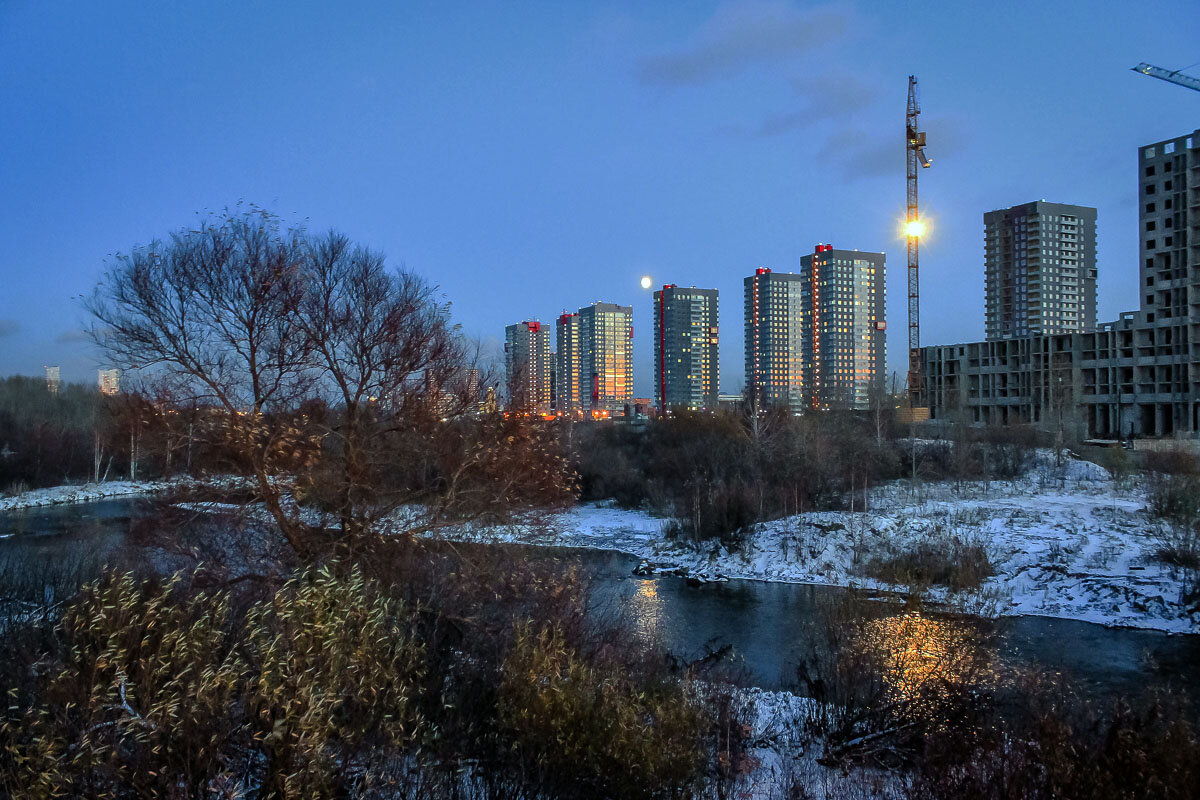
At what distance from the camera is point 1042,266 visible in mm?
94875

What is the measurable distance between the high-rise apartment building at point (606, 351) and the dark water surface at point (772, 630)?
75817 mm

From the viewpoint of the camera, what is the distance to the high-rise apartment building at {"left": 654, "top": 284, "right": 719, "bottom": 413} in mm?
84562

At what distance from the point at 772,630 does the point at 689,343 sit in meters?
72.4

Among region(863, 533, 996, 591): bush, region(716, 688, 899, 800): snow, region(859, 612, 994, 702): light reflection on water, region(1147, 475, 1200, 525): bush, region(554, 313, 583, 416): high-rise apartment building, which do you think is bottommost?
region(863, 533, 996, 591): bush

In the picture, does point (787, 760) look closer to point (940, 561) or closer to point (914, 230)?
point (940, 561)

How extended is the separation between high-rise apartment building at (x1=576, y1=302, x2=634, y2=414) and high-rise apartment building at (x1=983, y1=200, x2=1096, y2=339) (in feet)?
148

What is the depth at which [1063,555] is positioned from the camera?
2055 centimetres

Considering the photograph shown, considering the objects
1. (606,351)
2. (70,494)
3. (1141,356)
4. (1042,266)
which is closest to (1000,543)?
(70,494)

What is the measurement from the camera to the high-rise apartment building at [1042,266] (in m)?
95.1

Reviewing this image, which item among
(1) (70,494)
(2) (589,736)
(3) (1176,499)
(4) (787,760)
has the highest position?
(2) (589,736)

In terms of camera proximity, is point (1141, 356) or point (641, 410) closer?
point (1141, 356)

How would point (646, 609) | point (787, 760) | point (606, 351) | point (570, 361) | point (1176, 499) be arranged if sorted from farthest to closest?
point (570, 361), point (606, 351), point (1176, 499), point (646, 609), point (787, 760)

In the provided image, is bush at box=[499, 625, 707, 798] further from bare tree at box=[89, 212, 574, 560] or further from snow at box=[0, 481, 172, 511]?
snow at box=[0, 481, 172, 511]

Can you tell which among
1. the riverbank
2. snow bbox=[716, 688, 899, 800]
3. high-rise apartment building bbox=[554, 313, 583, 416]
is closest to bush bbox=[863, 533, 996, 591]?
the riverbank
